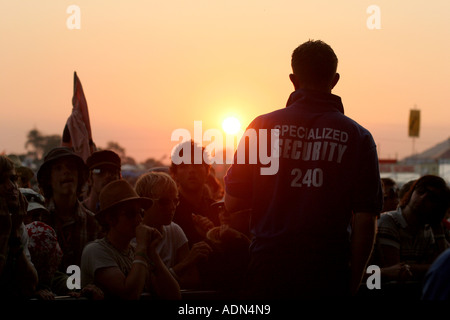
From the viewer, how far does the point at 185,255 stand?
16.1ft

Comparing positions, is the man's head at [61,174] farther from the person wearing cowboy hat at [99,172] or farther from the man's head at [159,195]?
the man's head at [159,195]

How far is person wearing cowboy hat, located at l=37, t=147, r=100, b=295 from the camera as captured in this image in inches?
201

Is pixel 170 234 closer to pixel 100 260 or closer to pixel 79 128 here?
pixel 100 260

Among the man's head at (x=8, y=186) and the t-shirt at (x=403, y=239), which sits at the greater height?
the man's head at (x=8, y=186)

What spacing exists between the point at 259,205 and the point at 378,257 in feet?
8.86

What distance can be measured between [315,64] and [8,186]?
1.71 metres

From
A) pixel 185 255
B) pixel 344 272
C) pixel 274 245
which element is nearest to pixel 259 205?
pixel 274 245

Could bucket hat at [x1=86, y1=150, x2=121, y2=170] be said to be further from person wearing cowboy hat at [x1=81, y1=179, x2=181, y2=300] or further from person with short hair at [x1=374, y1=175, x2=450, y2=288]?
person with short hair at [x1=374, y1=175, x2=450, y2=288]

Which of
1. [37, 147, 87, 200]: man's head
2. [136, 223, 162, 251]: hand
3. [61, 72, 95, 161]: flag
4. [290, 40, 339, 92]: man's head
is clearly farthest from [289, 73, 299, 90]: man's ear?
[61, 72, 95, 161]: flag

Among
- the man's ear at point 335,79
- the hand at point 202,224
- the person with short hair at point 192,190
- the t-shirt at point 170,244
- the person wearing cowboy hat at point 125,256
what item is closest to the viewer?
the man's ear at point 335,79

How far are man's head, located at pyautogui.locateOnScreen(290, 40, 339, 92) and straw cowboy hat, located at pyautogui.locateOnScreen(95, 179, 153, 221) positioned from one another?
4.70ft

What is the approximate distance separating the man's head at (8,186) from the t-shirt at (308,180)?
1.12 m

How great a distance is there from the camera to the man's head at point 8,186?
3.51m

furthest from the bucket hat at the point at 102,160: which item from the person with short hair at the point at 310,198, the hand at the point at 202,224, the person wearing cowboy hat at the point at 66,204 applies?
the person with short hair at the point at 310,198
